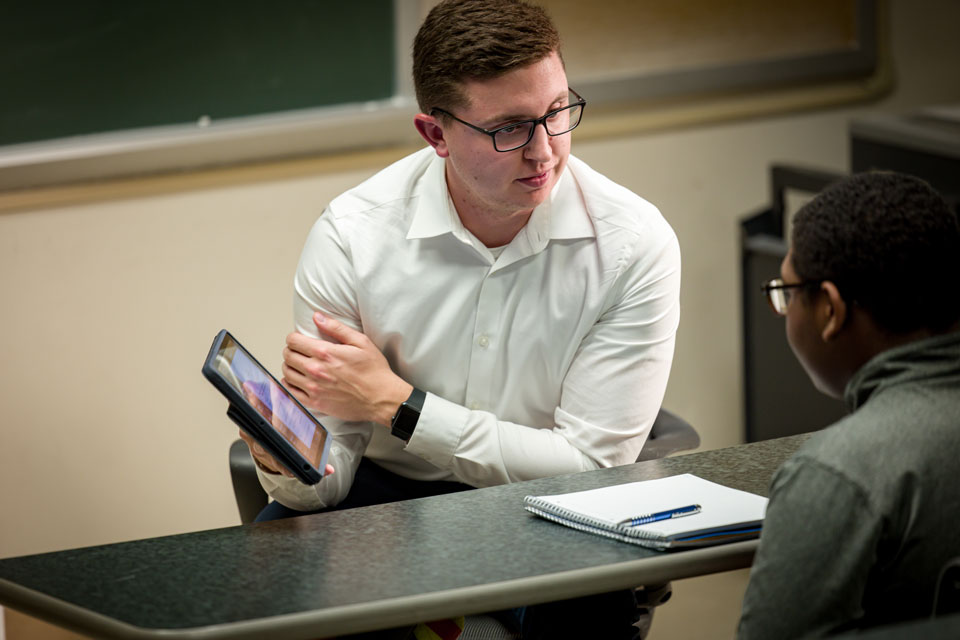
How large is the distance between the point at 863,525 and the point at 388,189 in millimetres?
1087

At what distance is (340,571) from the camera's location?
Answer: 4.73ft

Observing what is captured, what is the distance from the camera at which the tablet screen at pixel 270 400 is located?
1.60 meters

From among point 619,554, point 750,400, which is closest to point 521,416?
point 619,554

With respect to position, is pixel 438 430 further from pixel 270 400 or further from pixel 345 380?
pixel 270 400

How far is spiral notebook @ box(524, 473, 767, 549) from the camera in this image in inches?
58.1

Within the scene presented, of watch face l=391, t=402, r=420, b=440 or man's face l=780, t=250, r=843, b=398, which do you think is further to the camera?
watch face l=391, t=402, r=420, b=440

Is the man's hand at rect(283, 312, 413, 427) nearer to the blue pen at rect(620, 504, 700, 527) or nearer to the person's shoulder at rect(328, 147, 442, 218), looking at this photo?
the person's shoulder at rect(328, 147, 442, 218)

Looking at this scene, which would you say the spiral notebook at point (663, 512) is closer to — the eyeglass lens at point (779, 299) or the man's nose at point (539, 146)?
the eyeglass lens at point (779, 299)

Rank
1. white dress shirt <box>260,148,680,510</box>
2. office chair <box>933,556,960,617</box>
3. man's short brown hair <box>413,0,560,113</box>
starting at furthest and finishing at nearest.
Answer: white dress shirt <box>260,148,680,510</box> → man's short brown hair <box>413,0,560,113</box> → office chair <box>933,556,960,617</box>

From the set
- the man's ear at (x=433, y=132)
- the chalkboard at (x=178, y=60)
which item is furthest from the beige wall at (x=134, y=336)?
the man's ear at (x=433, y=132)

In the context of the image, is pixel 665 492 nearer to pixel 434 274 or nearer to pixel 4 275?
pixel 434 274

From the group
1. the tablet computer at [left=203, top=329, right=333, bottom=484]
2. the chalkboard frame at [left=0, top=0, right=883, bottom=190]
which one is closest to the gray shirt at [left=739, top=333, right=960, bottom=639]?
the tablet computer at [left=203, top=329, right=333, bottom=484]

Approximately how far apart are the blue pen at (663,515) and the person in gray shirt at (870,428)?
22 centimetres

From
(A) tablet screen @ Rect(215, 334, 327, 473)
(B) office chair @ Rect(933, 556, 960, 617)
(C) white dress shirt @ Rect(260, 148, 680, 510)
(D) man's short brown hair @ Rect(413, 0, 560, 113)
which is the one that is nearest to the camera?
(B) office chair @ Rect(933, 556, 960, 617)
